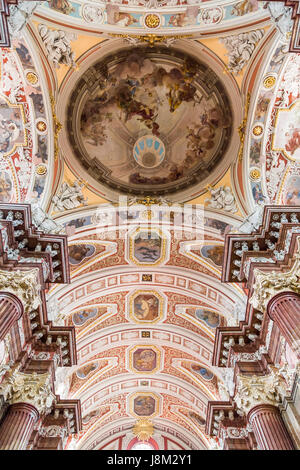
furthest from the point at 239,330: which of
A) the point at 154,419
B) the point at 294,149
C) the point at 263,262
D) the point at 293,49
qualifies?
the point at 154,419

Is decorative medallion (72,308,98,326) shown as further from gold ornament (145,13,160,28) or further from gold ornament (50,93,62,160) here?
gold ornament (145,13,160,28)

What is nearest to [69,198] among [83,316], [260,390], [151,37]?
[83,316]

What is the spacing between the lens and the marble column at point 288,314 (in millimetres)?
8269

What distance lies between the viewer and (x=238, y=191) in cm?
1461

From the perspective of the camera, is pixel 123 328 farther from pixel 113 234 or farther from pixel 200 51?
pixel 200 51

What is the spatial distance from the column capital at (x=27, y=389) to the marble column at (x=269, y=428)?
18.0ft

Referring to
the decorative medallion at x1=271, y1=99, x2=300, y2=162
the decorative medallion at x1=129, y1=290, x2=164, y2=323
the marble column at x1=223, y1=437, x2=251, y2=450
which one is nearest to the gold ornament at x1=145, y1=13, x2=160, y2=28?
the decorative medallion at x1=271, y1=99, x2=300, y2=162

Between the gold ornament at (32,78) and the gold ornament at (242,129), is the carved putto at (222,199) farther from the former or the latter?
the gold ornament at (32,78)

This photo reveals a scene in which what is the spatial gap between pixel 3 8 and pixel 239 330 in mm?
10679

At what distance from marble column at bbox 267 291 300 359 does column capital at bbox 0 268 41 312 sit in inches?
242

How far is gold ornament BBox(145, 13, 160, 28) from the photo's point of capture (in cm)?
1265

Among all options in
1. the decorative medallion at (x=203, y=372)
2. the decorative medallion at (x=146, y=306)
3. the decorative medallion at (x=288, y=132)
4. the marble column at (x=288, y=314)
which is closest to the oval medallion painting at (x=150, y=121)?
the decorative medallion at (x=288, y=132)

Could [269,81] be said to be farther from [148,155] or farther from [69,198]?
[69,198]

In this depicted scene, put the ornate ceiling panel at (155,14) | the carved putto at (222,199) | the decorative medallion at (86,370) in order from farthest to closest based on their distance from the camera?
the decorative medallion at (86,370) < the carved putto at (222,199) < the ornate ceiling panel at (155,14)
